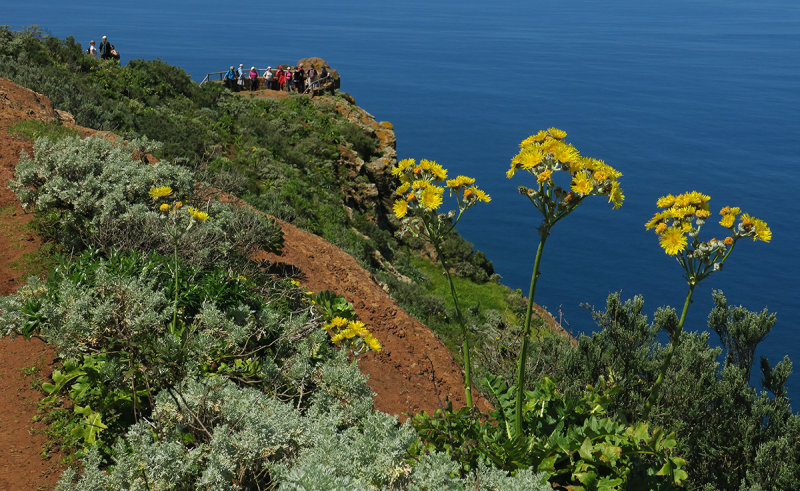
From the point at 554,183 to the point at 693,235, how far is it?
117cm

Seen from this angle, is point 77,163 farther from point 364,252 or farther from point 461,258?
point 461,258

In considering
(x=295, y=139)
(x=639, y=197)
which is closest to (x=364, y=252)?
(x=295, y=139)

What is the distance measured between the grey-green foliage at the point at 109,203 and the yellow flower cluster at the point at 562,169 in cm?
400

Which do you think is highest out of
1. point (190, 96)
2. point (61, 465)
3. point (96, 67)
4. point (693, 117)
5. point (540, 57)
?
point (540, 57)

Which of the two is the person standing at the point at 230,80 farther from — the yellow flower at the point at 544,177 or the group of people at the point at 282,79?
the yellow flower at the point at 544,177

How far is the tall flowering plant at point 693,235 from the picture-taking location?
158 inches

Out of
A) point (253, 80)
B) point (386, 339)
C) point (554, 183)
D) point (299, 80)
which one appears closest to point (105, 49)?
point (253, 80)

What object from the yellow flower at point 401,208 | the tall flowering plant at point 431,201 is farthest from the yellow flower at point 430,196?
the yellow flower at point 401,208

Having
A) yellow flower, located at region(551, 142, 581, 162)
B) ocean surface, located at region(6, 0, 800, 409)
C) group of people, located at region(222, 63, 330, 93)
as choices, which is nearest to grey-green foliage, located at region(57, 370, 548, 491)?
yellow flower, located at region(551, 142, 581, 162)

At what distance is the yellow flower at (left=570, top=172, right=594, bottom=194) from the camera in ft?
11.8

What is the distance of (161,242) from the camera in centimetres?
672

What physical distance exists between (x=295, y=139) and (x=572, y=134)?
283 ft

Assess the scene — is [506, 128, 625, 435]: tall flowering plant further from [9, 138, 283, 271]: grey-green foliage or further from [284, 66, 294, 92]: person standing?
[284, 66, 294, 92]: person standing

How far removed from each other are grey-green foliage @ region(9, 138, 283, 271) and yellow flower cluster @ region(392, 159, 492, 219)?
3.02 metres
